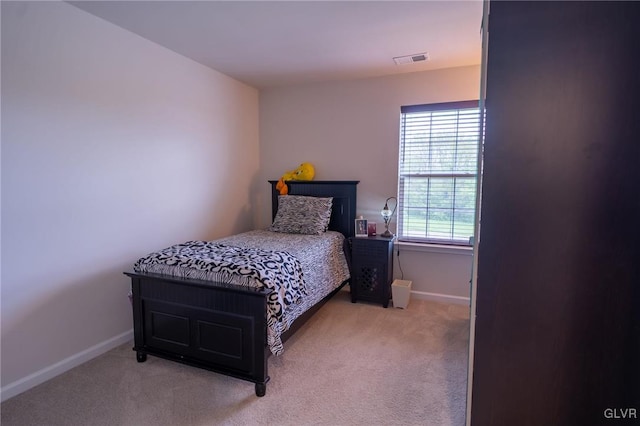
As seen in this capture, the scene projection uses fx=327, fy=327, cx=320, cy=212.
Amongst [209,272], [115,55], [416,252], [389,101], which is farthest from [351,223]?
[115,55]

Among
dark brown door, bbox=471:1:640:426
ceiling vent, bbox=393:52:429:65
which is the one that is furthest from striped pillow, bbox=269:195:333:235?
dark brown door, bbox=471:1:640:426

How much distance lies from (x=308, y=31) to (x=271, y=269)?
5.93 ft

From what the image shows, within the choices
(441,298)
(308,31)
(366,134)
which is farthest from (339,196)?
(308,31)

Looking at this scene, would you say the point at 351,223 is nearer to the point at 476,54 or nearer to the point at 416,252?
the point at 416,252

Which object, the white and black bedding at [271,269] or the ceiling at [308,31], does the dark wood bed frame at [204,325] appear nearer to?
the white and black bedding at [271,269]

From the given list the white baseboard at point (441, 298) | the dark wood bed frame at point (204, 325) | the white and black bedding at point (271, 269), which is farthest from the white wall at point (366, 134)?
the dark wood bed frame at point (204, 325)

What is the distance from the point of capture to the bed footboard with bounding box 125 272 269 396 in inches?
76.1

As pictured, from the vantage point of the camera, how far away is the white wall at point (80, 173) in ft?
6.40

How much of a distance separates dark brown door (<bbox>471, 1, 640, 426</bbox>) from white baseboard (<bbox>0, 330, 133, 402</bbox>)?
2587 millimetres

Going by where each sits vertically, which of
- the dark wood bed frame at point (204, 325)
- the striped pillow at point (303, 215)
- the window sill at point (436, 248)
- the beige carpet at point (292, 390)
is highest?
the striped pillow at point (303, 215)

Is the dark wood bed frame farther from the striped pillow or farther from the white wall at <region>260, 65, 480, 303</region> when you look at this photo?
the white wall at <region>260, 65, 480, 303</region>

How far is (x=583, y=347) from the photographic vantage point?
3.32 feet

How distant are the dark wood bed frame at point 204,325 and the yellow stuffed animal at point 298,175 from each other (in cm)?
192

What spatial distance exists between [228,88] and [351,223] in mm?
2039
